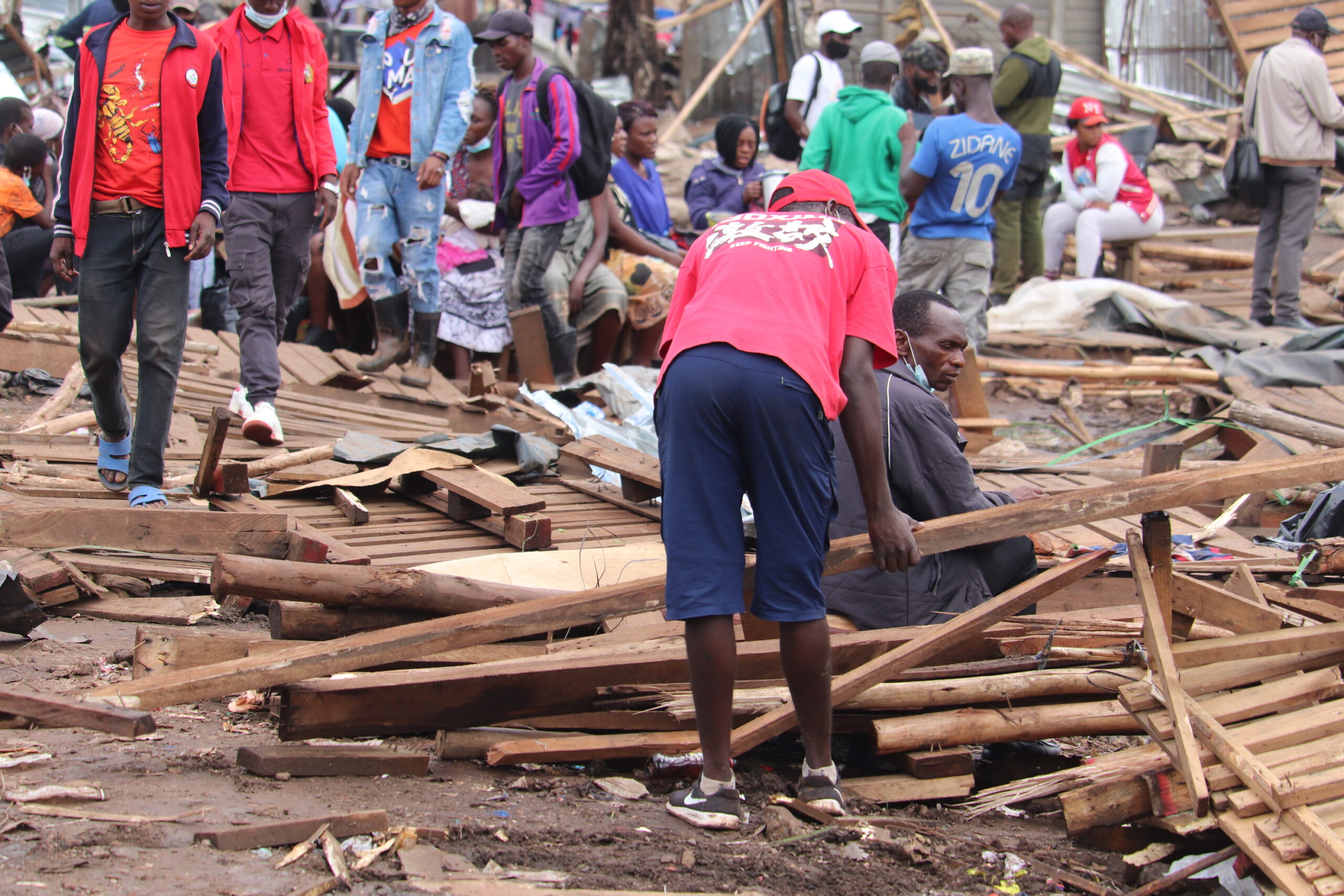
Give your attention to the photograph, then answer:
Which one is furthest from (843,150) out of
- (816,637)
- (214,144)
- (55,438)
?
(816,637)

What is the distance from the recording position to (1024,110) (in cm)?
1046

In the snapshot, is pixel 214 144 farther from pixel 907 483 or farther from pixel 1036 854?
pixel 1036 854

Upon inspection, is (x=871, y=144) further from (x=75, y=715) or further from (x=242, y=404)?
(x=75, y=715)

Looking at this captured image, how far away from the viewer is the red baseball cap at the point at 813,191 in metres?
3.23

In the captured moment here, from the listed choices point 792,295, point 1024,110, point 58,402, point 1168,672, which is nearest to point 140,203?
point 58,402

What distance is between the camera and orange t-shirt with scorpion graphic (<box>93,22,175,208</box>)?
4.64 m

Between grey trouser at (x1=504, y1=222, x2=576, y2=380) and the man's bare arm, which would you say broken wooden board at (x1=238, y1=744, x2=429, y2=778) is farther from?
grey trouser at (x1=504, y1=222, x2=576, y2=380)

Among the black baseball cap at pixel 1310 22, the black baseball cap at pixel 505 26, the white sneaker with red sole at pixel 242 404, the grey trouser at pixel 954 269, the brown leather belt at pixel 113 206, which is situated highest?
the black baseball cap at pixel 1310 22

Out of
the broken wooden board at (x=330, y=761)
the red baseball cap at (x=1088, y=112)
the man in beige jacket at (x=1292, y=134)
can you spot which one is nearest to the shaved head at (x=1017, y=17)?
the red baseball cap at (x=1088, y=112)

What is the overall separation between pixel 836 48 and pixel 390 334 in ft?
15.1

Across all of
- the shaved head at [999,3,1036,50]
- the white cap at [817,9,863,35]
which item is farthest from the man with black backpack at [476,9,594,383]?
the shaved head at [999,3,1036,50]

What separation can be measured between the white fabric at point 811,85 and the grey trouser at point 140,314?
6.35 metres

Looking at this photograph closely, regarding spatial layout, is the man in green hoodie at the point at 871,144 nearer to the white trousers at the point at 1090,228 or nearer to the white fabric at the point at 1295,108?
the white fabric at the point at 1295,108

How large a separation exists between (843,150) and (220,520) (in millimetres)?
5402
